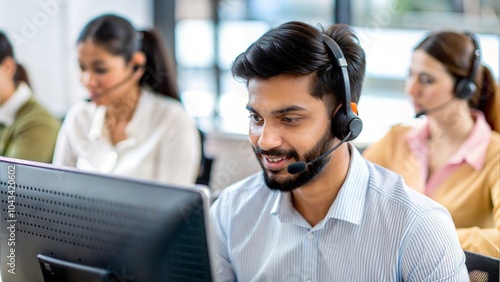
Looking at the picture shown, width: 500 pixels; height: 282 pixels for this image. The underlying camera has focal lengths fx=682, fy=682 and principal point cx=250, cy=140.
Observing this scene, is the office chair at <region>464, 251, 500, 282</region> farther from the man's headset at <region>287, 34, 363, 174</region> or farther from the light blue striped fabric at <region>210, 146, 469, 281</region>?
the man's headset at <region>287, 34, 363, 174</region>

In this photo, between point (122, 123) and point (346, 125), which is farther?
point (122, 123)

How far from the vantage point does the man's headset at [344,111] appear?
4.45 feet

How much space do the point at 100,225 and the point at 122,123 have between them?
5.23 feet

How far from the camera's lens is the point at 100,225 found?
106cm

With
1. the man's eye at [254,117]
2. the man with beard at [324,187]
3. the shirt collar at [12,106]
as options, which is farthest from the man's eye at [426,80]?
the shirt collar at [12,106]

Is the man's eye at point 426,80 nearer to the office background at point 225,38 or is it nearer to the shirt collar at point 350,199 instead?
the office background at point 225,38

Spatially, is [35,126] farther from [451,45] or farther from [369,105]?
[369,105]

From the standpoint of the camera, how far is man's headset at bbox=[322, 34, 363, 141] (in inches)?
53.4

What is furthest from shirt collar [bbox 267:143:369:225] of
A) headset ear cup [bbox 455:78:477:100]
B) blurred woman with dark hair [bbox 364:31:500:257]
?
headset ear cup [bbox 455:78:477:100]

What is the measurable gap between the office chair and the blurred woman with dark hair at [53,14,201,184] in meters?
1.34

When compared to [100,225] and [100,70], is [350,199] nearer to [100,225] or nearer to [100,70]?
[100,225]

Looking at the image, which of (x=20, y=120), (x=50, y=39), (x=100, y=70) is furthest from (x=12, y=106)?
(x=50, y=39)

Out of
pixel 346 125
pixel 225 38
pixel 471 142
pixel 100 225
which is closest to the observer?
pixel 100 225

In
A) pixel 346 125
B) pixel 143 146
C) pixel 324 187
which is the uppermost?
pixel 346 125
